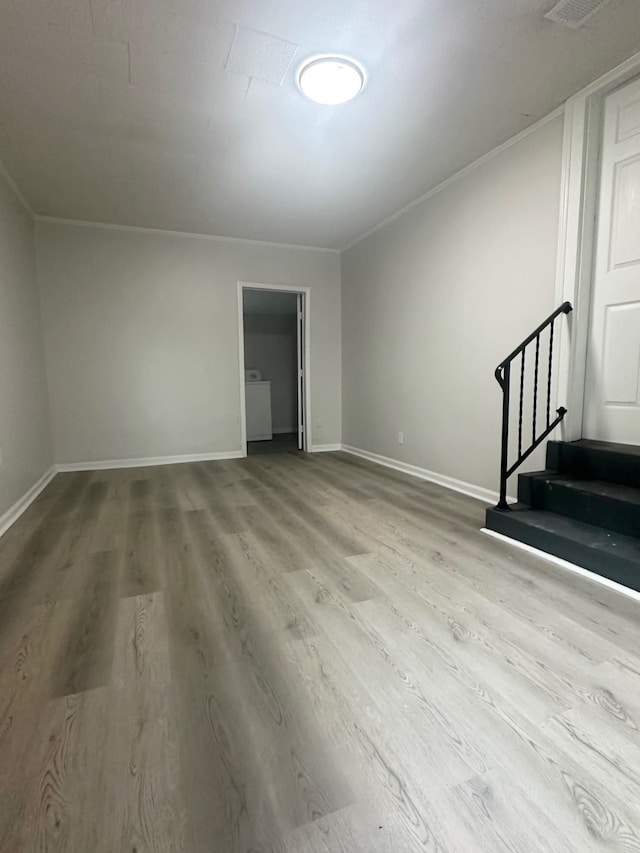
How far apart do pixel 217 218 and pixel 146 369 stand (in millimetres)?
1816

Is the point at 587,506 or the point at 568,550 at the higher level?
the point at 587,506

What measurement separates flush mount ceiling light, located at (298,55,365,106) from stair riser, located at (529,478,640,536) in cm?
246

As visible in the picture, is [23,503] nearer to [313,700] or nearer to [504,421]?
[313,700]

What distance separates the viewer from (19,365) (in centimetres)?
330

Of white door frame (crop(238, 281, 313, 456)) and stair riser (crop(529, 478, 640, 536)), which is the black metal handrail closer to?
stair riser (crop(529, 478, 640, 536))

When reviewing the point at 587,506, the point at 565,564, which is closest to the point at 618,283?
the point at 587,506

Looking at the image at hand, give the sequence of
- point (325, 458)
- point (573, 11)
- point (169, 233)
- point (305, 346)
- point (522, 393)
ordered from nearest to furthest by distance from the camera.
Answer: point (573, 11), point (522, 393), point (169, 233), point (325, 458), point (305, 346)

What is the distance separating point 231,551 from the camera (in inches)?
90.9

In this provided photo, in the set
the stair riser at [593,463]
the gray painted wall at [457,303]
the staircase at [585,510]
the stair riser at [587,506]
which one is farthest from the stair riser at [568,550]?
the gray painted wall at [457,303]

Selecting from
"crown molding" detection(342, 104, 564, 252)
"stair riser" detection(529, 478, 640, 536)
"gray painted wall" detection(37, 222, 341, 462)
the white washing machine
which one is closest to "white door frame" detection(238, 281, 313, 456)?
"gray painted wall" detection(37, 222, 341, 462)

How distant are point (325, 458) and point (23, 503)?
3.06 m

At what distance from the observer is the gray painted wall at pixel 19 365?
2.92 metres

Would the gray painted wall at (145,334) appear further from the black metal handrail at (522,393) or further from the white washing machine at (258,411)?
the black metal handrail at (522,393)

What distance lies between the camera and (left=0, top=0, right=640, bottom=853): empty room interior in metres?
1.00
